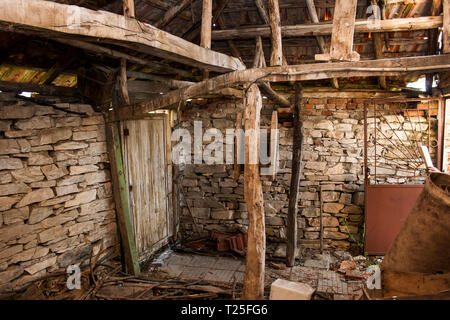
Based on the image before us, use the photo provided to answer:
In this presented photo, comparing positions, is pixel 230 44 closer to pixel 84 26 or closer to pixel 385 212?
pixel 84 26

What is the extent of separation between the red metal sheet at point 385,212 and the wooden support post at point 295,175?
121 cm

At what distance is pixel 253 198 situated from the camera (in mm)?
3473

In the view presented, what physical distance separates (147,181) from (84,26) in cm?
374

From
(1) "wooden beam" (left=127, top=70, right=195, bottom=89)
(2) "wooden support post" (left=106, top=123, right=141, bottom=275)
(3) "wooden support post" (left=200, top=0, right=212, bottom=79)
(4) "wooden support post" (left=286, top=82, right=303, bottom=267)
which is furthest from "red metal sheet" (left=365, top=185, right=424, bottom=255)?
(2) "wooden support post" (left=106, top=123, right=141, bottom=275)

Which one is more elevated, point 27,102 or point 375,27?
point 375,27

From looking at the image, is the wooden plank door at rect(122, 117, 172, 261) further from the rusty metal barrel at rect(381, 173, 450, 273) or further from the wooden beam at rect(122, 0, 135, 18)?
the rusty metal barrel at rect(381, 173, 450, 273)

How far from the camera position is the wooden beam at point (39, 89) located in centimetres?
379

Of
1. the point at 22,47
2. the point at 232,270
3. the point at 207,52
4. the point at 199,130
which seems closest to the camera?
the point at 207,52

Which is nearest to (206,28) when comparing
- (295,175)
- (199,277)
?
(295,175)

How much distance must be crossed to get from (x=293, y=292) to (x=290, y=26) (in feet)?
11.2
